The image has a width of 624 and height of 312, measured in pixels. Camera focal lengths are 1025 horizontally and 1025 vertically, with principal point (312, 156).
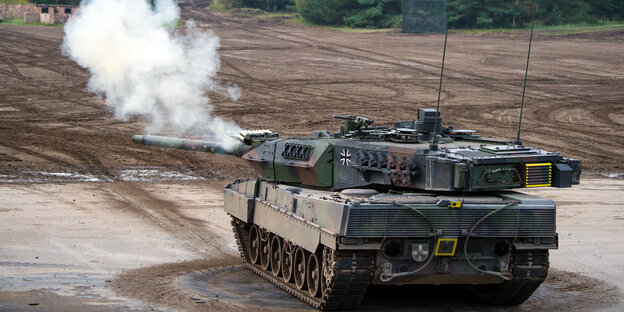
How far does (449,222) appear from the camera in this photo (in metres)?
13.4

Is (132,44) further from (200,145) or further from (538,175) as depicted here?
(538,175)

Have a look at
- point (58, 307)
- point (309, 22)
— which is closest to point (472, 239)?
point (58, 307)

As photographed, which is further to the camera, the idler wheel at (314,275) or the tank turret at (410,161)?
the idler wheel at (314,275)

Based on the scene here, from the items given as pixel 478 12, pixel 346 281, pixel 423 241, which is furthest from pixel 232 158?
pixel 478 12

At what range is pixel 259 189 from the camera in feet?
55.6

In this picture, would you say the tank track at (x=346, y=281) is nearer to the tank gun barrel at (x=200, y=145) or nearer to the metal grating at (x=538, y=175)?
the metal grating at (x=538, y=175)

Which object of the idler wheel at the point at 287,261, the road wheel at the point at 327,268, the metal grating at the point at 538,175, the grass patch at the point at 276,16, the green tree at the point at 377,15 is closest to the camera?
the road wheel at the point at 327,268

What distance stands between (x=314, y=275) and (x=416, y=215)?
214 centimetres

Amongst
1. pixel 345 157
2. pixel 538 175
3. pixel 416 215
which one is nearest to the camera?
pixel 416 215

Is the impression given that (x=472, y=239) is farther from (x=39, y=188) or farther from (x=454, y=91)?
(x=454, y=91)

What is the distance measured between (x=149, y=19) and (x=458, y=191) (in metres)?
13.1

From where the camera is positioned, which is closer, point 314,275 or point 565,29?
point 314,275

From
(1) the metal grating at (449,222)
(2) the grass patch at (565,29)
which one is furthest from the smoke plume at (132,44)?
(2) the grass patch at (565,29)

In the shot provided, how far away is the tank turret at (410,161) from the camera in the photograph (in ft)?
45.6
